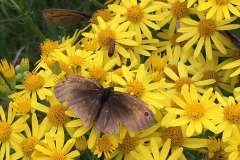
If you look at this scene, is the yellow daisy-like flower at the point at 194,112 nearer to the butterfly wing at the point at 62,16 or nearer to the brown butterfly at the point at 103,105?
the brown butterfly at the point at 103,105

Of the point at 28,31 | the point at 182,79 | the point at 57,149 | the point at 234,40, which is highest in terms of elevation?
the point at 28,31

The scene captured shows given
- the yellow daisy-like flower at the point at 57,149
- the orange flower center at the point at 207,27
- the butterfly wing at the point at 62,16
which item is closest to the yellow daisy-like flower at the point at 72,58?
the yellow daisy-like flower at the point at 57,149

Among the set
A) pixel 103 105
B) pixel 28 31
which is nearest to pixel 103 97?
pixel 103 105

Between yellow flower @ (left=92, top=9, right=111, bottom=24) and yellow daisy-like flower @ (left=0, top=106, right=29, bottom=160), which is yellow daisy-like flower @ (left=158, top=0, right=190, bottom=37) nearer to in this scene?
yellow flower @ (left=92, top=9, right=111, bottom=24)

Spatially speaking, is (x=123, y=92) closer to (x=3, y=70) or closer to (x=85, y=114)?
(x=85, y=114)

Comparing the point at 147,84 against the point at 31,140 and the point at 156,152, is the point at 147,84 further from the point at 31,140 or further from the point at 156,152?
the point at 31,140

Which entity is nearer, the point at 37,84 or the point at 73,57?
the point at 73,57

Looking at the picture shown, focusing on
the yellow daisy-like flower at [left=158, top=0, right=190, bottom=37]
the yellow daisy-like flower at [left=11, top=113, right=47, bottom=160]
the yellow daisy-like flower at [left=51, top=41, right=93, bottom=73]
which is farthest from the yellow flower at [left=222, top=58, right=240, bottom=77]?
the yellow daisy-like flower at [left=11, top=113, right=47, bottom=160]
